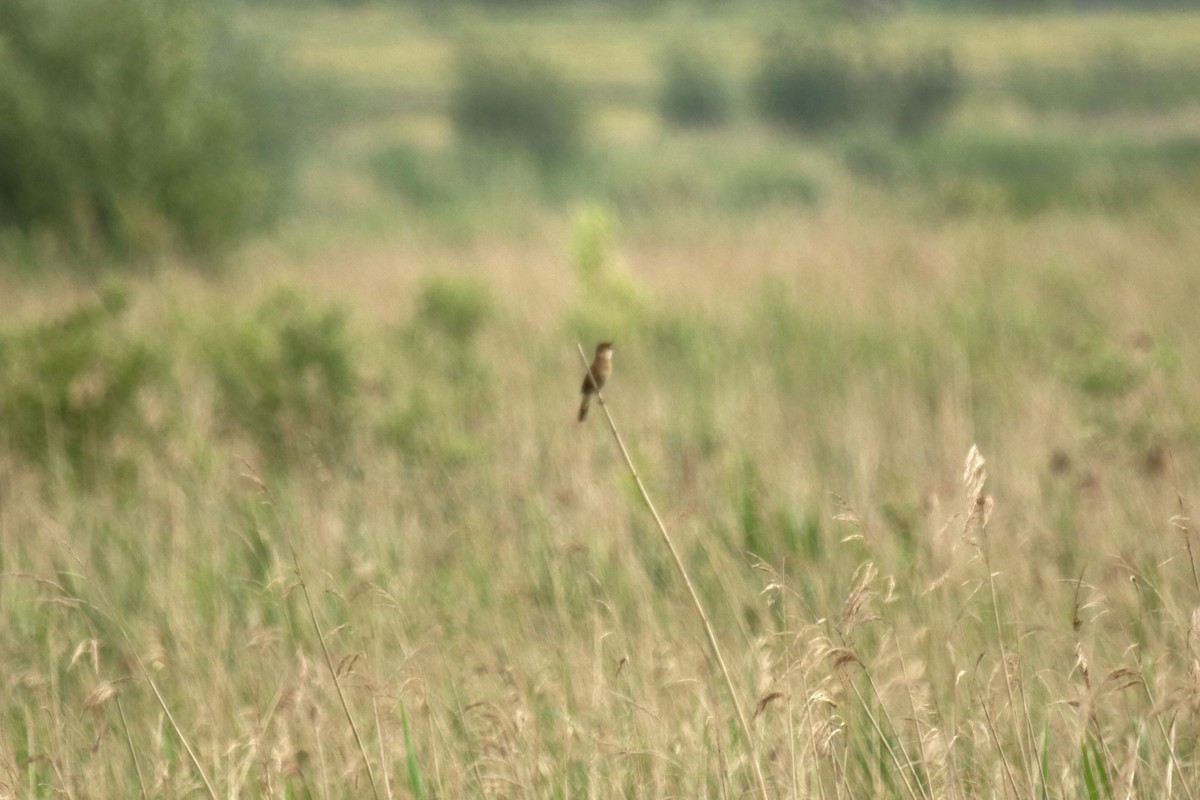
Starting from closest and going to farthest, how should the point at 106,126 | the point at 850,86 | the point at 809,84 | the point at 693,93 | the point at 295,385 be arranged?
the point at 295,385, the point at 106,126, the point at 850,86, the point at 809,84, the point at 693,93

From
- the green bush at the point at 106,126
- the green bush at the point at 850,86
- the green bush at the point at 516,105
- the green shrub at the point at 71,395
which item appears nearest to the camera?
Answer: the green shrub at the point at 71,395

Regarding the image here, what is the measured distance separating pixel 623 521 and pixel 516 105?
24957 millimetres

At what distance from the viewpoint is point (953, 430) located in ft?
15.9

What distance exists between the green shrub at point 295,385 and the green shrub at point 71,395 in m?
0.40

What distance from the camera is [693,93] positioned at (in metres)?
34.4

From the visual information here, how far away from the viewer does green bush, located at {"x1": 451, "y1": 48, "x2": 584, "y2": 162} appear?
27.3 metres

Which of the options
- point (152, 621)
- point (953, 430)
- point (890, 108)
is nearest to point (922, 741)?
point (152, 621)

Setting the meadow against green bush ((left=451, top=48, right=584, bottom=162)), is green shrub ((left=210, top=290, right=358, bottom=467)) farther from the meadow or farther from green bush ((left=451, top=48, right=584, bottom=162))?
green bush ((left=451, top=48, right=584, bottom=162))

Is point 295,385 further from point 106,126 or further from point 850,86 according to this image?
point 850,86

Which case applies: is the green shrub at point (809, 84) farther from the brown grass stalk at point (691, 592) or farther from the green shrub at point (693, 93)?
the brown grass stalk at point (691, 592)

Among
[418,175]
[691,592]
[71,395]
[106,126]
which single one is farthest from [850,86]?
[691,592]

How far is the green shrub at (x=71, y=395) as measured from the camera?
5.06 meters

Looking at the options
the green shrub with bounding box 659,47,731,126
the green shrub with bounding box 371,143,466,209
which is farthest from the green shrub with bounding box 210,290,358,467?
the green shrub with bounding box 659,47,731,126

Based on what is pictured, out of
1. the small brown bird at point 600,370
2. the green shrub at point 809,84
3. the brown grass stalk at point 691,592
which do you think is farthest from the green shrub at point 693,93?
the brown grass stalk at point 691,592
